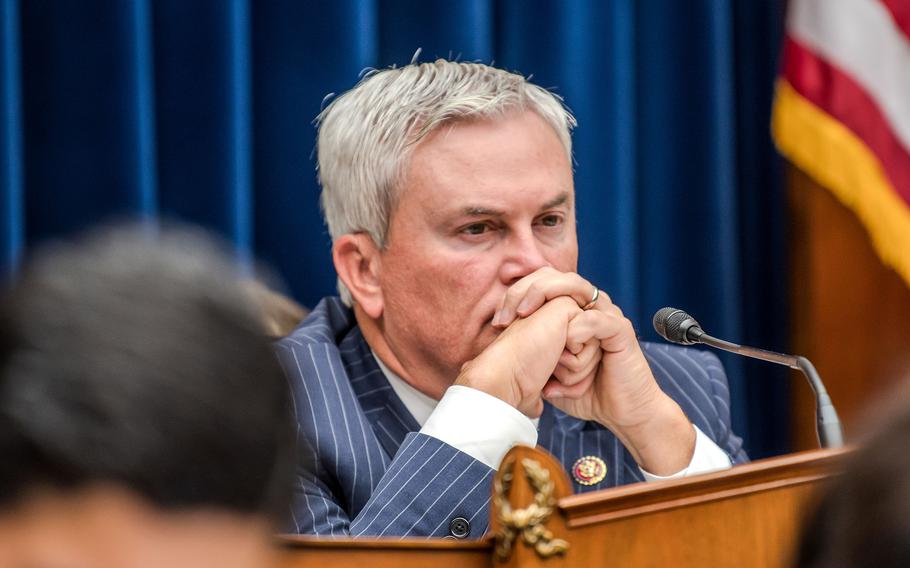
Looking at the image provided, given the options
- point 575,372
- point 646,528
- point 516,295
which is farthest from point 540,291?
point 646,528

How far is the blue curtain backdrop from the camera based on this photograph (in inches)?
96.7

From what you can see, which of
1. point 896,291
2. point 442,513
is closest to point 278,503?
point 442,513

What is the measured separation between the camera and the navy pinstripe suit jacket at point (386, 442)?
62.4 inches

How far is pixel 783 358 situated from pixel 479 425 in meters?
0.43

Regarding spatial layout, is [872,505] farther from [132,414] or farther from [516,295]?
[516,295]

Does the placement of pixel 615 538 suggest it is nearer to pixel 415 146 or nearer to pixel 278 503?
pixel 278 503

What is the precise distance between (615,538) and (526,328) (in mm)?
674

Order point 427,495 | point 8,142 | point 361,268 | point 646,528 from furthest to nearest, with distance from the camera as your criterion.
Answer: point 8,142
point 361,268
point 427,495
point 646,528

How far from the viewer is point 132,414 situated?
478mm

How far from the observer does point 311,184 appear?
8.75 feet

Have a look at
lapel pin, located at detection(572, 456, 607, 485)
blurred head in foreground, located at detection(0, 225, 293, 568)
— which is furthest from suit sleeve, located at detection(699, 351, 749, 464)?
blurred head in foreground, located at detection(0, 225, 293, 568)

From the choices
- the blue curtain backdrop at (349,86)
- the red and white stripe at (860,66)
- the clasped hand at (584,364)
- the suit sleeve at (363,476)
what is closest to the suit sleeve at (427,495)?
the suit sleeve at (363,476)

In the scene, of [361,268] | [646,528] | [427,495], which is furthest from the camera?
[361,268]

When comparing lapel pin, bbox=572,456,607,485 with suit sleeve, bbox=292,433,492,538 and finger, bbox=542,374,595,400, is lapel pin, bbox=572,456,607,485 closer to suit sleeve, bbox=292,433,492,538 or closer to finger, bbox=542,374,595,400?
finger, bbox=542,374,595,400
